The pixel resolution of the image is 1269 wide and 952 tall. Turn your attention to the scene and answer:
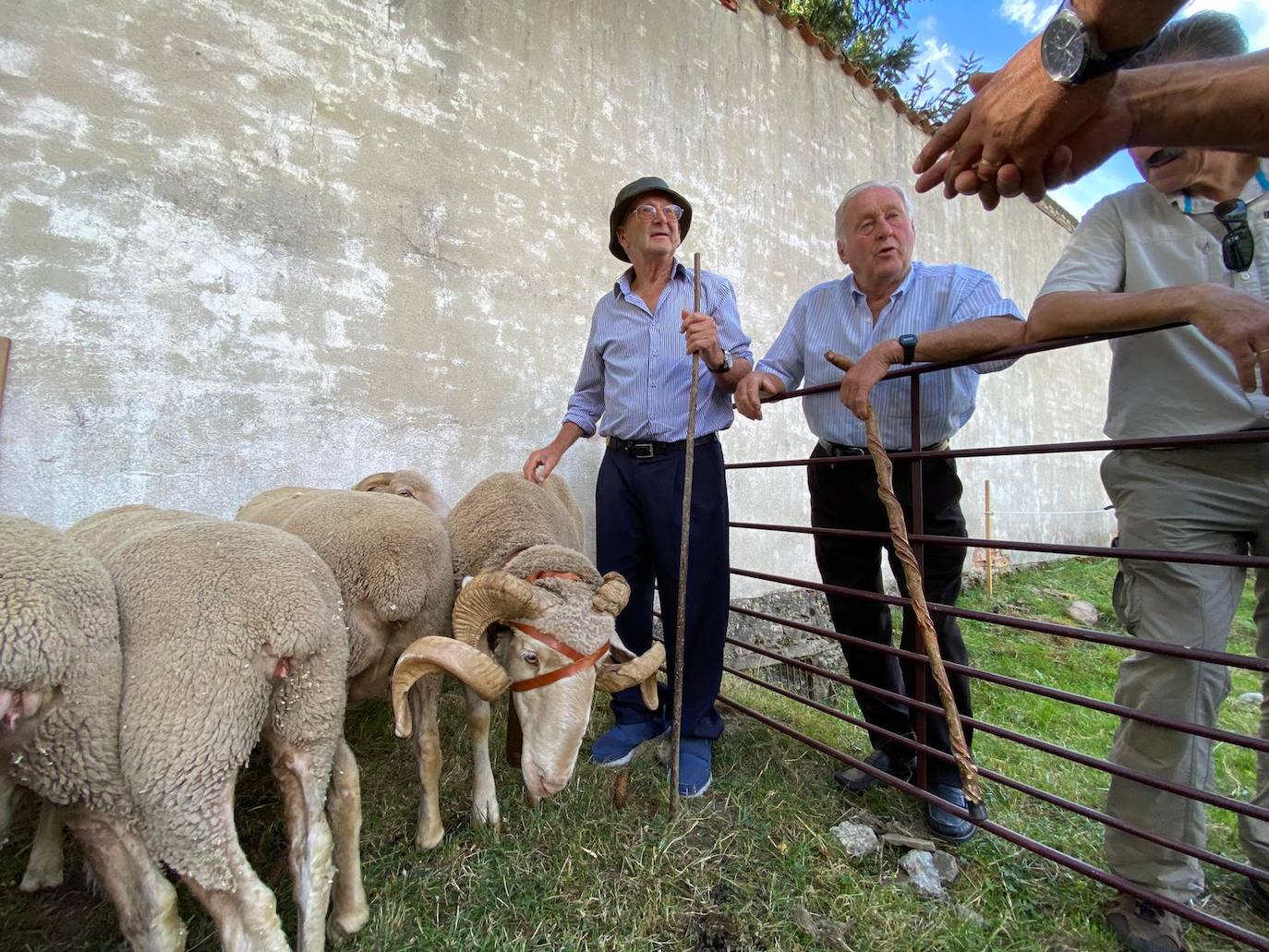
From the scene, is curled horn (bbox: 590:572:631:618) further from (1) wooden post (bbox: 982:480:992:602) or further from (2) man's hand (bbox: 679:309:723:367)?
(1) wooden post (bbox: 982:480:992:602)

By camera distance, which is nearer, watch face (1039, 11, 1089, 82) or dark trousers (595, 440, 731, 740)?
watch face (1039, 11, 1089, 82)

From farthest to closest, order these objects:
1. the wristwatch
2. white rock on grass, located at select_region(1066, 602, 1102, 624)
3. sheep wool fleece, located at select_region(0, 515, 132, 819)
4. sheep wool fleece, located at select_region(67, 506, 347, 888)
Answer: white rock on grass, located at select_region(1066, 602, 1102, 624) → sheep wool fleece, located at select_region(67, 506, 347, 888) → sheep wool fleece, located at select_region(0, 515, 132, 819) → the wristwatch

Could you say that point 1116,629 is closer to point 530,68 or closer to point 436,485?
point 436,485

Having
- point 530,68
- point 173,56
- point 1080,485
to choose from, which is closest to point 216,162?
point 173,56

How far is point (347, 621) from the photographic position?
198cm

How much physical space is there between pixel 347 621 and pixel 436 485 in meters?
1.95

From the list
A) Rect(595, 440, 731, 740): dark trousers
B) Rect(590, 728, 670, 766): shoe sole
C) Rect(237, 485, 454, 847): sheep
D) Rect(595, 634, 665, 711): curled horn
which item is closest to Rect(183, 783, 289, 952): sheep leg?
Rect(237, 485, 454, 847): sheep

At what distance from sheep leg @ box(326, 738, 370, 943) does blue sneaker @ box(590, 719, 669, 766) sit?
106 cm

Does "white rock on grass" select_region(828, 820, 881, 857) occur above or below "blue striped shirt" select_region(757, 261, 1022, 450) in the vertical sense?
below

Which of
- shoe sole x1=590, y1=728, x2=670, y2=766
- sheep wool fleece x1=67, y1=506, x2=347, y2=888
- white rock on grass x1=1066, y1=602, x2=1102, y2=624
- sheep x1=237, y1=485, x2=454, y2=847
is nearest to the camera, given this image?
sheep wool fleece x1=67, y1=506, x2=347, y2=888

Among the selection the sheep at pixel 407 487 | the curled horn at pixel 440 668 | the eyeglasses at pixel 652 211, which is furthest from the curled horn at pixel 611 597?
the eyeglasses at pixel 652 211

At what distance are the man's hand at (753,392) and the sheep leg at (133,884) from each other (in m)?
2.25

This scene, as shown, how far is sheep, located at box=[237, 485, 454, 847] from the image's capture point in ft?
6.61

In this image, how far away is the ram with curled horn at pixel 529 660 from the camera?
1.95m
